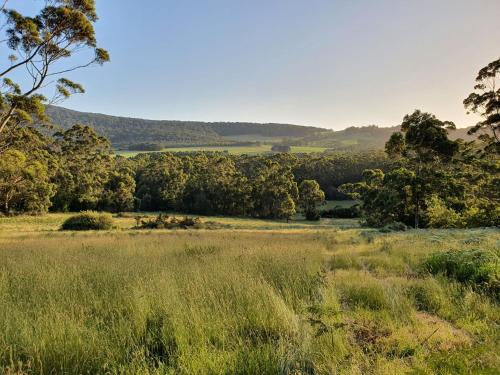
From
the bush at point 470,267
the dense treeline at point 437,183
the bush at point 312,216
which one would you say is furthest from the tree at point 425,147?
the bush at point 312,216

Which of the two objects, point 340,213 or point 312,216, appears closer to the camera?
point 312,216

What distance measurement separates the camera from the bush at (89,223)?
129 ft

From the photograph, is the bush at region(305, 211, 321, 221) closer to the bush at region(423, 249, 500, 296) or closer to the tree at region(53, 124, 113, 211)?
the tree at region(53, 124, 113, 211)

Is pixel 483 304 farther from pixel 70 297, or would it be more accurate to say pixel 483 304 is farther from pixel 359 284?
pixel 70 297

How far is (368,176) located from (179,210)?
47.7 meters

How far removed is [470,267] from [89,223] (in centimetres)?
3905

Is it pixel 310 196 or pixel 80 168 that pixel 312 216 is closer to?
pixel 310 196

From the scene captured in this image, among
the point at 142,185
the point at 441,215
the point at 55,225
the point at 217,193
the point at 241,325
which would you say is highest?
the point at 241,325

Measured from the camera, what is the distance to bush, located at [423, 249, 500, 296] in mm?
6906

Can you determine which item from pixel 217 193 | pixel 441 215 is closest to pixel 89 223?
pixel 441 215

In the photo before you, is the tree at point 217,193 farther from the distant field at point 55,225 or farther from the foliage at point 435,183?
the foliage at point 435,183

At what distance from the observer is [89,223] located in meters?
40.0

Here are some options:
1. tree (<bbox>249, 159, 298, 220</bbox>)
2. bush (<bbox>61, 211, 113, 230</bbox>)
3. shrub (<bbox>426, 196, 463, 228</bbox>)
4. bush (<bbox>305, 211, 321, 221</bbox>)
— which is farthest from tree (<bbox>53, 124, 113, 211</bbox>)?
shrub (<bbox>426, 196, 463, 228</bbox>)

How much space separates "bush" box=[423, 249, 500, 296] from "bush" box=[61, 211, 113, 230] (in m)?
36.3
